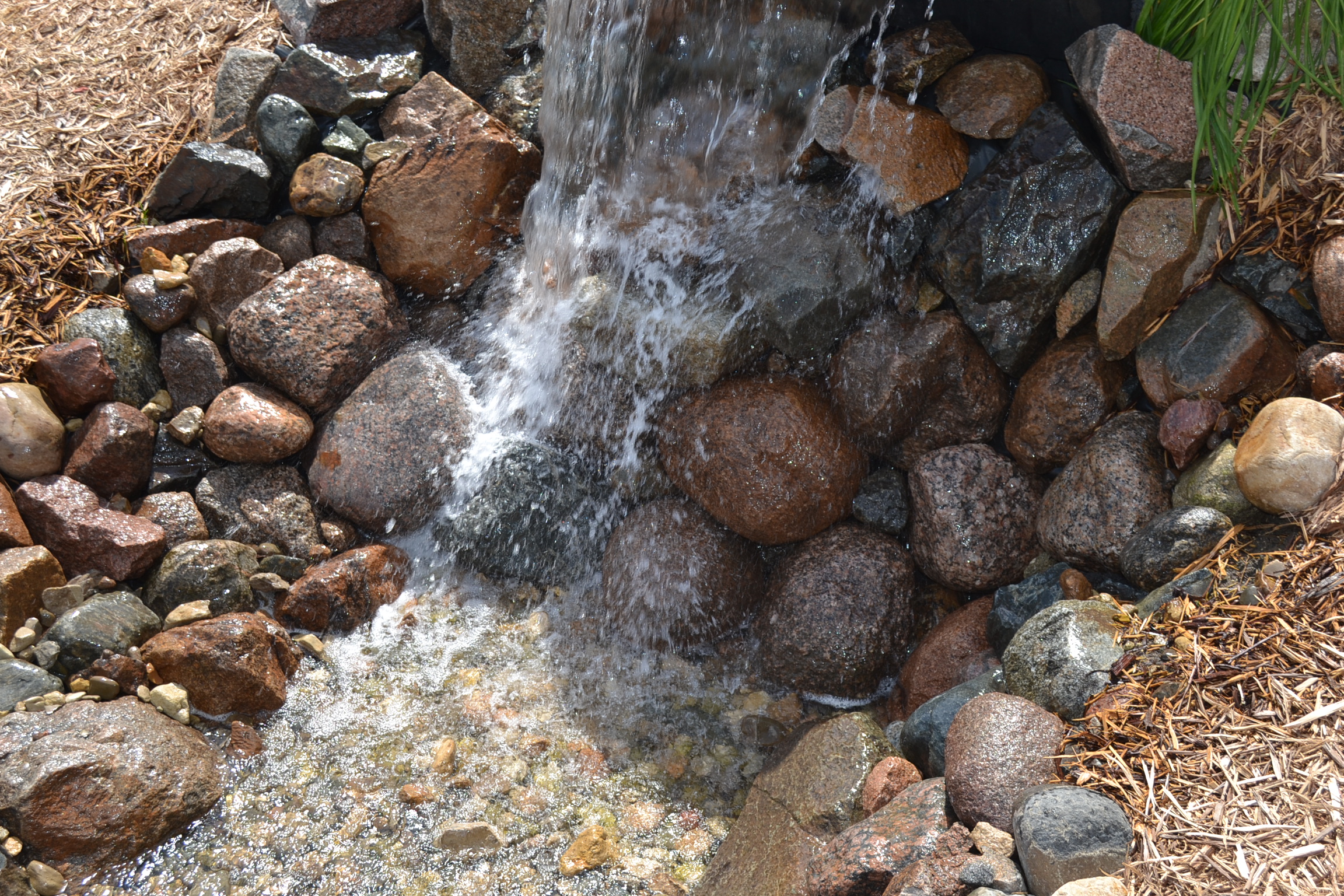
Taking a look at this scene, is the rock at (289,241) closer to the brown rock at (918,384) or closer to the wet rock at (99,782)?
the wet rock at (99,782)

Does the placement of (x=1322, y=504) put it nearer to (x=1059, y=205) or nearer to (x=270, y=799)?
(x=1059, y=205)

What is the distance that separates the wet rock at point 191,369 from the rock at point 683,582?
1.78 metres

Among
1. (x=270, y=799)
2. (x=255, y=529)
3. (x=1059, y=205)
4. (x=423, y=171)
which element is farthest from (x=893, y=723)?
(x=423, y=171)

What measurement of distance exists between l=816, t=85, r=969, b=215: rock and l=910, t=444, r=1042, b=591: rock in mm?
901

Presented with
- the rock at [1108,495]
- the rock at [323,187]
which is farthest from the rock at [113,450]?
the rock at [1108,495]

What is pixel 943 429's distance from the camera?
3.15 metres

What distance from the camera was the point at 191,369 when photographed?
3500 mm

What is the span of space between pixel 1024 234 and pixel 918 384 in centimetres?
60

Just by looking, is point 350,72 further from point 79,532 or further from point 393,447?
point 79,532

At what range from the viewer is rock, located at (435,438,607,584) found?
354 centimetres

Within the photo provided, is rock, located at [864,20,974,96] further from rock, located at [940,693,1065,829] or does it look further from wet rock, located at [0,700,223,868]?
wet rock, located at [0,700,223,868]

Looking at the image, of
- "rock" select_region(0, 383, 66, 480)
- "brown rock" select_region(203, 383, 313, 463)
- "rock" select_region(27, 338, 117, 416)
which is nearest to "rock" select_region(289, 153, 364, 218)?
"brown rock" select_region(203, 383, 313, 463)

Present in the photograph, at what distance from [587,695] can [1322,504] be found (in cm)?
229

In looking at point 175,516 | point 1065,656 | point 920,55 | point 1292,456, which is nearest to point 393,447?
point 175,516
